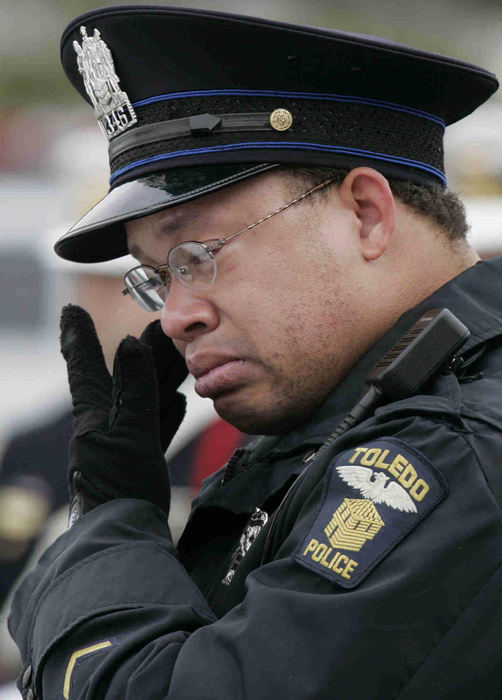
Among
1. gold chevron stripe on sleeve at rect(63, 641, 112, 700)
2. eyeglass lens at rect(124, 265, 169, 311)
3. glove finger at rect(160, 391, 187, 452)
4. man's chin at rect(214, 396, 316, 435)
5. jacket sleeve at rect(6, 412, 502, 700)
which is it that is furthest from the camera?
glove finger at rect(160, 391, 187, 452)

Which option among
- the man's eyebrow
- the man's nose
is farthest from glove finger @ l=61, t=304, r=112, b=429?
the man's eyebrow

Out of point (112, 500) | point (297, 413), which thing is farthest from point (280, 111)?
point (112, 500)

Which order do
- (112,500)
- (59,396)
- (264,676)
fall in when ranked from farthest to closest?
(59,396), (112,500), (264,676)

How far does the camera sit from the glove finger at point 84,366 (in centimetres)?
154

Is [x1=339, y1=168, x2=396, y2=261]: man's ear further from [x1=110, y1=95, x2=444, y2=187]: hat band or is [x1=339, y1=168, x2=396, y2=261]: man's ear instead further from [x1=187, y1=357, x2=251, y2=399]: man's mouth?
[x1=187, y1=357, x2=251, y2=399]: man's mouth

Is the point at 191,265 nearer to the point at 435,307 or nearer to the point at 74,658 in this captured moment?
the point at 435,307

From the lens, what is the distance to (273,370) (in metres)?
1.34

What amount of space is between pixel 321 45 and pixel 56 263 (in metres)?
1.90

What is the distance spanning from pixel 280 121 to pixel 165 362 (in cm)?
56

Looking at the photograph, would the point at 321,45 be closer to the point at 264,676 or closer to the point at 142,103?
the point at 142,103

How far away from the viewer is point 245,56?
1297 mm

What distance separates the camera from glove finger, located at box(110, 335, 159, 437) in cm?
144

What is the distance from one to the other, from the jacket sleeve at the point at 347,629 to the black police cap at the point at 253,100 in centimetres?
47

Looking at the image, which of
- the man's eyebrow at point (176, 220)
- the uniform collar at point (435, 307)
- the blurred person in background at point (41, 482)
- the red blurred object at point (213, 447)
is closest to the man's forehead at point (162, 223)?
the man's eyebrow at point (176, 220)
